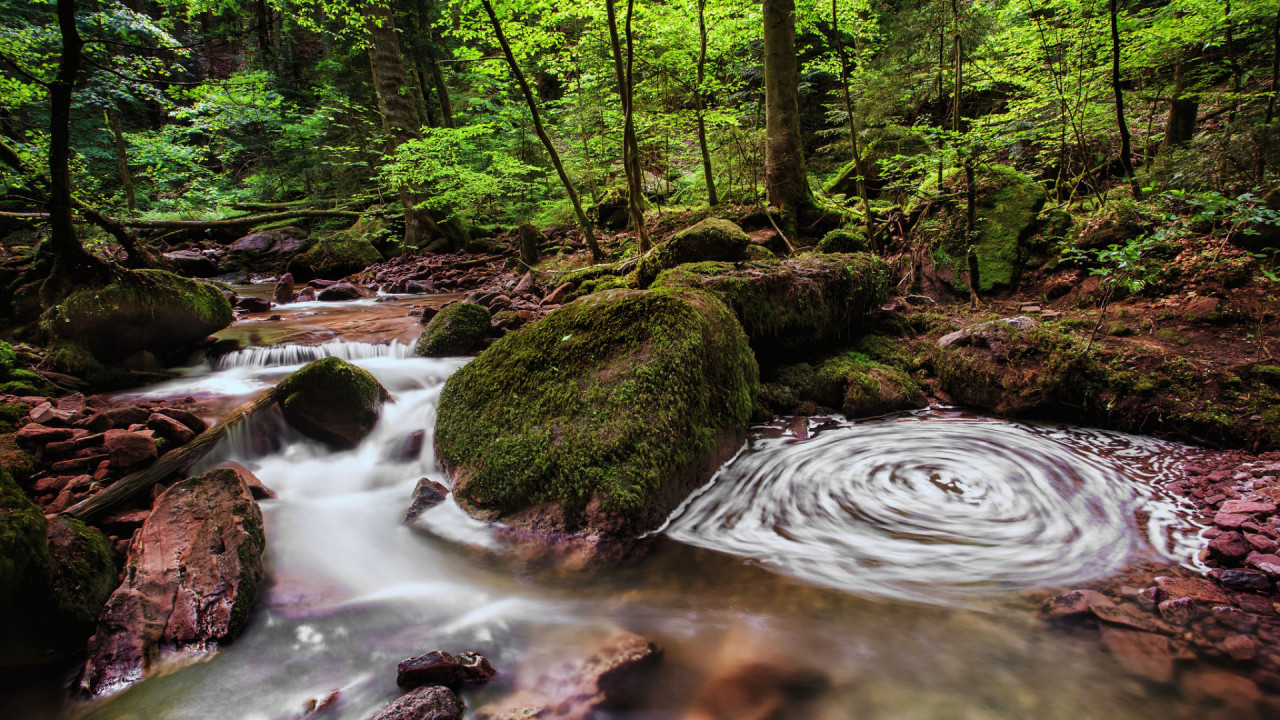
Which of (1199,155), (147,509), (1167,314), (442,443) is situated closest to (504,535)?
(442,443)

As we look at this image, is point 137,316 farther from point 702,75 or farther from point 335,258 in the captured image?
point 335,258

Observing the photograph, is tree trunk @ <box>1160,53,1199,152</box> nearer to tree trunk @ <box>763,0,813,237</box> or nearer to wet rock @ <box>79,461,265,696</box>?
tree trunk @ <box>763,0,813,237</box>

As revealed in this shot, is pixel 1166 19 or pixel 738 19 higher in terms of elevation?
pixel 738 19

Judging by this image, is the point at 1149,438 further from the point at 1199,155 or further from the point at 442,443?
the point at 442,443

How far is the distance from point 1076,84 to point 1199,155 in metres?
2.65

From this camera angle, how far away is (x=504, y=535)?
322cm

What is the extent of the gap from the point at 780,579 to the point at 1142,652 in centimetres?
152

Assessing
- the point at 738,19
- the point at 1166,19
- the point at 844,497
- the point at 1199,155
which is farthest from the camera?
the point at 738,19

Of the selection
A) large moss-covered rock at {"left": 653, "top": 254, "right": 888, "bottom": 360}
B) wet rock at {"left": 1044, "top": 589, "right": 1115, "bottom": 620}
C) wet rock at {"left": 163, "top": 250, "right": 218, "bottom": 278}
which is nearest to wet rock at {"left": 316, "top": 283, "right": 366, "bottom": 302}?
wet rock at {"left": 163, "top": 250, "right": 218, "bottom": 278}

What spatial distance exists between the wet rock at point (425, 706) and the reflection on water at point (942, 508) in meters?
1.60

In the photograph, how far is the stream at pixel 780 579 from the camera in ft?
6.77

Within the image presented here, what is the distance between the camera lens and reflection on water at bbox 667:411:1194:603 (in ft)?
9.14

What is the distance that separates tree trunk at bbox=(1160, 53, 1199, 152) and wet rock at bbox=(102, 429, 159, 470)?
40.9 feet

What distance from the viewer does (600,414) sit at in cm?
338
